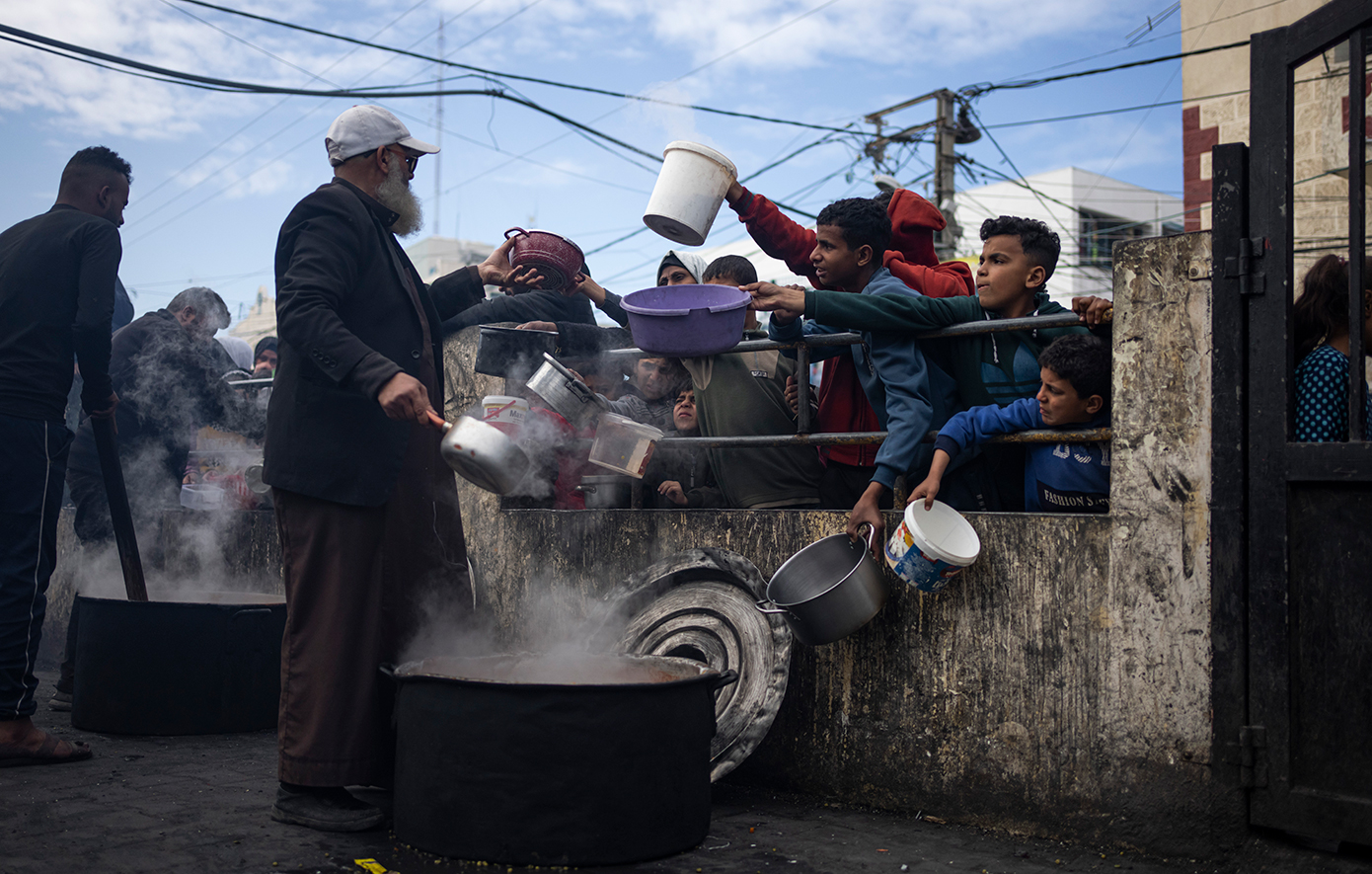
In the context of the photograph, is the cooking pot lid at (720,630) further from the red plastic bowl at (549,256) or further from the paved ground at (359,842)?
the red plastic bowl at (549,256)

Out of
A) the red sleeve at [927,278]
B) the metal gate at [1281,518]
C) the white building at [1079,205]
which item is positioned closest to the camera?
the metal gate at [1281,518]

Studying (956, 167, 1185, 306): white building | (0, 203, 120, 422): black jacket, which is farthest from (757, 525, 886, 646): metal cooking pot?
(956, 167, 1185, 306): white building

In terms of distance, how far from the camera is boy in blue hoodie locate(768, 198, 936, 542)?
337 centimetres

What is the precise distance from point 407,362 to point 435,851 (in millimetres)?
1618

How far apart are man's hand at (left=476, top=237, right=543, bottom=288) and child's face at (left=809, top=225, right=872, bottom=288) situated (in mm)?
1355

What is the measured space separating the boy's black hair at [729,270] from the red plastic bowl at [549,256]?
28.6 inches

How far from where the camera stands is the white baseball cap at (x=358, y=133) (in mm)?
3449

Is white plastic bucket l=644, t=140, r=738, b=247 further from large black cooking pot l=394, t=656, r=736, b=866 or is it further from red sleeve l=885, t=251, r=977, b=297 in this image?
large black cooking pot l=394, t=656, r=736, b=866

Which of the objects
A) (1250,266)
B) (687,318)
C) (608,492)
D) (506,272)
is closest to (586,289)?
(506,272)

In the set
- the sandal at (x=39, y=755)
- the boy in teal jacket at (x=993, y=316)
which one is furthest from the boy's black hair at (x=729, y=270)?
the sandal at (x=39, y=755)

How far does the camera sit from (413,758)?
278cm

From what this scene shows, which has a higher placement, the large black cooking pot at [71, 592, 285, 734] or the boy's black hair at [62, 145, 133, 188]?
the boy's black hair at [62, 145, 133, 188]

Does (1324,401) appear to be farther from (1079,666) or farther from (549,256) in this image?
(549,256)

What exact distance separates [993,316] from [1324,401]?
1.14 metres
